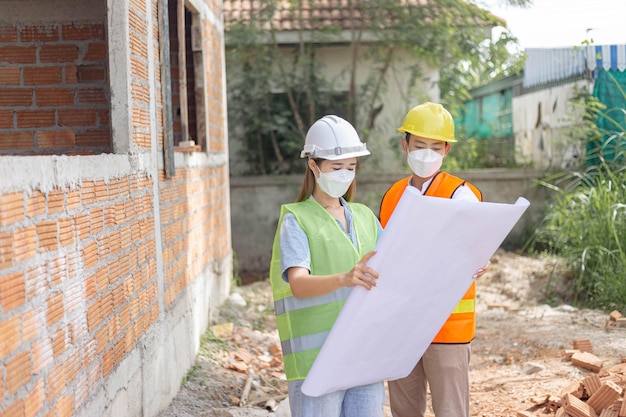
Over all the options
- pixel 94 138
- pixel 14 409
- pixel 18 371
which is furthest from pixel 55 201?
pixel 94 138

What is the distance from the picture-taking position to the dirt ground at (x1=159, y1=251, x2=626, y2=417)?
218 inches

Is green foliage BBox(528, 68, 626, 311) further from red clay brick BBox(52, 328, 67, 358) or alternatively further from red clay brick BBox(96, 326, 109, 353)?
red clay brick BBox(52, 328, 67, 358)

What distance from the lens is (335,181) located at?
332 cm

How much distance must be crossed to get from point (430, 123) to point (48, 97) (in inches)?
101

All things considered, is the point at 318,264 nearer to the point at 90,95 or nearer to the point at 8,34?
the point at 90,95

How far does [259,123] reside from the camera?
1297 cm

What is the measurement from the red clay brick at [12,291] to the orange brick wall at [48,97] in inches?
102

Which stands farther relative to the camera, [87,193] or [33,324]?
[87,193]

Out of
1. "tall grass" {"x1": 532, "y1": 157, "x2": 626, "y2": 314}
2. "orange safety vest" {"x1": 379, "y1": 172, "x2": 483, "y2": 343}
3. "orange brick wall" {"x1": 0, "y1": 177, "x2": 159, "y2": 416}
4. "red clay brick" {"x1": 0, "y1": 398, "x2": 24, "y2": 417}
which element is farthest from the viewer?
"tall grass" {"x1": 532, "y1": 157, "x2": 626, "y2": 314}

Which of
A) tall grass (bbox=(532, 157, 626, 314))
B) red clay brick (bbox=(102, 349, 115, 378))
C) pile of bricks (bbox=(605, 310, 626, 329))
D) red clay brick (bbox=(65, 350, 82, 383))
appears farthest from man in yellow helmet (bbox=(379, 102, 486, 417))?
tall grass (bbox=(532, 157, 626, 314))

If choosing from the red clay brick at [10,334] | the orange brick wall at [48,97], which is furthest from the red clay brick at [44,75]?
the red clay brick at [10,334]

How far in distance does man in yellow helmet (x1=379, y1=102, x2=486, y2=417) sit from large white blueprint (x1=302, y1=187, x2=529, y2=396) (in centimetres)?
54

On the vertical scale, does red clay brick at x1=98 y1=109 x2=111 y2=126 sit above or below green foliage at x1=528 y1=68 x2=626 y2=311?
above

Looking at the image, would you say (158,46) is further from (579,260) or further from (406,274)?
(579,260)
